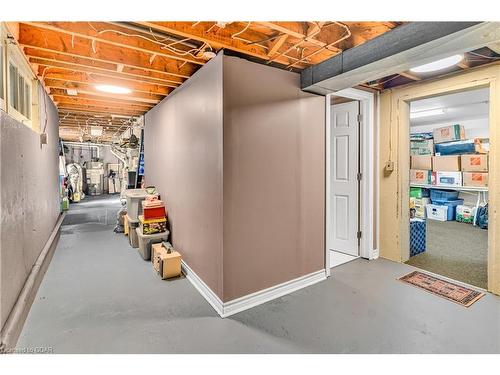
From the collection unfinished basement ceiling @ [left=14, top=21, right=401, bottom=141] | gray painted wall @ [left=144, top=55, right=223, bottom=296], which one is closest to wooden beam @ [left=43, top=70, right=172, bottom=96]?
unfinished basement ceiling @ [left=14, top=21, right=401, bottom=141]

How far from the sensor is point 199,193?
2.65 m

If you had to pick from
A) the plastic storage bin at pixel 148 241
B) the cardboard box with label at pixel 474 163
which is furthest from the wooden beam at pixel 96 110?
the cardboard box with label at pixel 474 163

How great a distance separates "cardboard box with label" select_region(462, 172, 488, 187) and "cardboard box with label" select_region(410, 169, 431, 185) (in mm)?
737

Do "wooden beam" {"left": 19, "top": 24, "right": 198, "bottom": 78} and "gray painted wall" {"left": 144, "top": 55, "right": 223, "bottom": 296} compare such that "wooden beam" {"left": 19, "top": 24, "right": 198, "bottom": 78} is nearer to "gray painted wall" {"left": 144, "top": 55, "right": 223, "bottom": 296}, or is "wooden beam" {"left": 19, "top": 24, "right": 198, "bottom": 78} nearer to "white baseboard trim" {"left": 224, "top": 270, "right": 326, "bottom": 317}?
"gray painted wall" {"left": 144, "top": 55, "right": 223, "bottom": 296}

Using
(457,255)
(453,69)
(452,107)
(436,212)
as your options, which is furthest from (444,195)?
(453,69)

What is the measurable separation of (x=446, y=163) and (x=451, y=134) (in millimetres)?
681

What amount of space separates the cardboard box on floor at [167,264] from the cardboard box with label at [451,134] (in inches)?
250

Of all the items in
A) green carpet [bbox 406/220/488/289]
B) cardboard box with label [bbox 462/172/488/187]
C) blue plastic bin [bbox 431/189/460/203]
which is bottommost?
green carpet [bbox 406/220/488/289]

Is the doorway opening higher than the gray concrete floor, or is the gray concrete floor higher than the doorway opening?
the doorway opening

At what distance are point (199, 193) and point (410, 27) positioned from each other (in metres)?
2.20

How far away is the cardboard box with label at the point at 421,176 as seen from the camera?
236 inches

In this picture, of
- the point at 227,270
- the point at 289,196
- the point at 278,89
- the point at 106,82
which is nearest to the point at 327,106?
the point at 278,89

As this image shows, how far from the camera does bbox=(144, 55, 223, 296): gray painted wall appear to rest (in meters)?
2.28
